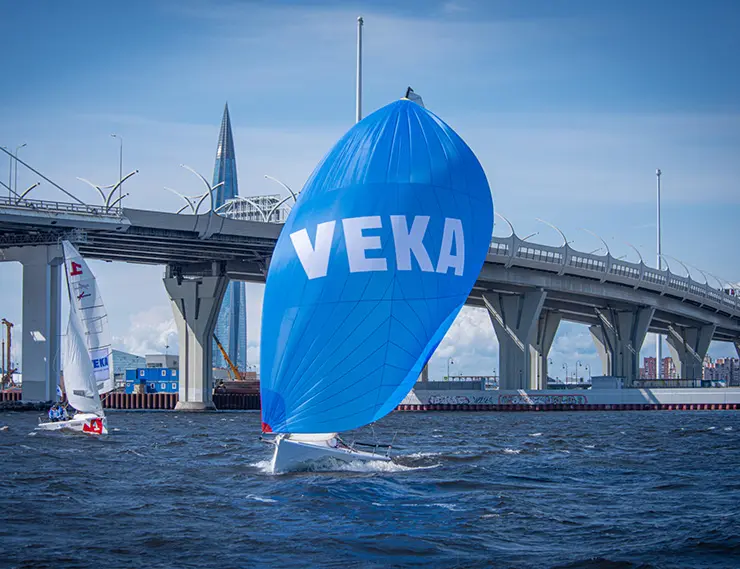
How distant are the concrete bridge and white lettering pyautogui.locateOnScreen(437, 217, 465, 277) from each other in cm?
4847

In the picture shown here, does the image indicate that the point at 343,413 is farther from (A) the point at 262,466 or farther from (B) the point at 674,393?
(B) the point at 674,393

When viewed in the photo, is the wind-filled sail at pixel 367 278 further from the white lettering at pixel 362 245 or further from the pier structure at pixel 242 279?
the pier structure at pixel 242 279

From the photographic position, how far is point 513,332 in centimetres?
9750

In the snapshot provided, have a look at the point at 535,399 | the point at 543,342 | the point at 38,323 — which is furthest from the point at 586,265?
the point at 38,323

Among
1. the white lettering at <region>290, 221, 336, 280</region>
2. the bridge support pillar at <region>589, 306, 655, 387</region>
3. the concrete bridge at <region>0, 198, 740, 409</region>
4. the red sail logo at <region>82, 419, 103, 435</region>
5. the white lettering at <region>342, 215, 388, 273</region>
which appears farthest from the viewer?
the bridge support pillar at <region>589, 306, 655, 387</region>

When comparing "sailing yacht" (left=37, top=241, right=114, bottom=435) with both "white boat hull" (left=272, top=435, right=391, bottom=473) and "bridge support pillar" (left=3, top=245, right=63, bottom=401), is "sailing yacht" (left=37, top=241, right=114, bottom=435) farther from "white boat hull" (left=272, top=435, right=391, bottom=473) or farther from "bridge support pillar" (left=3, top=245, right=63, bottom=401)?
"bridge support pillar" (left=3, top=245, right=63, bottom=401)

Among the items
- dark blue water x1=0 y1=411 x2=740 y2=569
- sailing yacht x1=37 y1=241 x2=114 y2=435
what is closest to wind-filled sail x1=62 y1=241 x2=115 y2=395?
sailing yacht x1=37 y1=241 x2=114 y2=435

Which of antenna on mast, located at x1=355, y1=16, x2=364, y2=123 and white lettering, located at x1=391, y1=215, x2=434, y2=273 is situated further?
antenna on mast, located at x1=355, y1=16, x2=364, y2=123

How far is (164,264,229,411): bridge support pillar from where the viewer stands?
8812cm

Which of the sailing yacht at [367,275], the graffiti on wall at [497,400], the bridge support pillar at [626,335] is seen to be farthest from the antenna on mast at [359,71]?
the bridge support pillar at [626,335]

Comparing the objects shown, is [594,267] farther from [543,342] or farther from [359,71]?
[359,71]

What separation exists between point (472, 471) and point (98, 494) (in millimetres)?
10584

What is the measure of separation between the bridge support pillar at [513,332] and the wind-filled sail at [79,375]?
5611 cm

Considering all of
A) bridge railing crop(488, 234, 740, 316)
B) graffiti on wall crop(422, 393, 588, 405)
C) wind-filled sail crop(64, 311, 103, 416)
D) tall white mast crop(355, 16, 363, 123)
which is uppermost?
tall white mast crop(355, 16, 363, 123)
